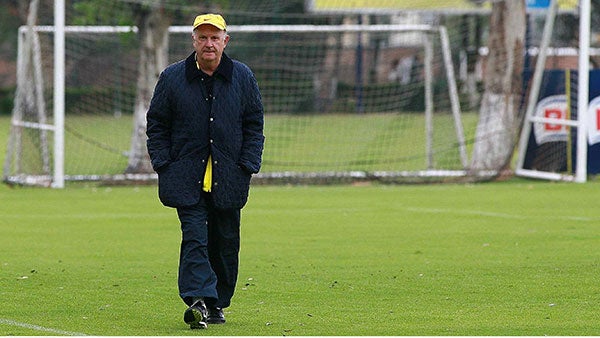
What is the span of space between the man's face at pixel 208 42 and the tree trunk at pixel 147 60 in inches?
520

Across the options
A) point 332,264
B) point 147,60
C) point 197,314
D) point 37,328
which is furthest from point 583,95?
point 37,328

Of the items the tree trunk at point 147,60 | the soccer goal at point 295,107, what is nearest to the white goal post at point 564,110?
the soccer goal at point 295,107

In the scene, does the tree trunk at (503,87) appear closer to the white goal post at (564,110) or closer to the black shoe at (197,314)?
the white goal post at (564,110)

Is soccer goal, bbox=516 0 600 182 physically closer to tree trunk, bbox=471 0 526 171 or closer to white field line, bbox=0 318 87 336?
tree trunk, bbox=471 0 526 171

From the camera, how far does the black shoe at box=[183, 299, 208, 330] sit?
26.8 ft

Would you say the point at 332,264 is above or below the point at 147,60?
below

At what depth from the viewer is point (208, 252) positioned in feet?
28.2

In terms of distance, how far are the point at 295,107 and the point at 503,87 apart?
750 cm

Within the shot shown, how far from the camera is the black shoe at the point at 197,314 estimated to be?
816cm

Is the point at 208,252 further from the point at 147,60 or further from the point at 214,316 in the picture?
the point at 147,60

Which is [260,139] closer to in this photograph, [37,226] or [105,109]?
[37,226]

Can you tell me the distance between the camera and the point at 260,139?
28.0 ft

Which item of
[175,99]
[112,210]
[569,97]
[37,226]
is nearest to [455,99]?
[569,97]

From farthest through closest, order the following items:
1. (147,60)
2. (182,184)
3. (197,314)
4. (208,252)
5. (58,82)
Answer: (147,60)
(58,82)
(208,252)
(182,184)
(197,314)
